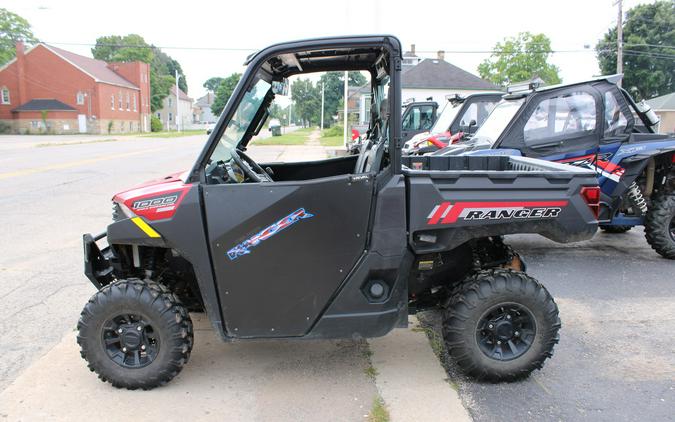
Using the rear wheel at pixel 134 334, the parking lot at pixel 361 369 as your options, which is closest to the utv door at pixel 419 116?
the parking lot at pixel 361 369

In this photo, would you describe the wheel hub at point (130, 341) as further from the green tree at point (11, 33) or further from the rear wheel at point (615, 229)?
the green tree at point (11, 33)

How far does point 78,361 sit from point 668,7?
Answer: 184 feet

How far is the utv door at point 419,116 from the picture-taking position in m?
14.9

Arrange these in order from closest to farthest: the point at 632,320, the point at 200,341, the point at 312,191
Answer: the point at 312,191 → the point at 200,341 → the point at 632,320

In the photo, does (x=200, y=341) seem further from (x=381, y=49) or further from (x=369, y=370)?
(x=381, y=49)

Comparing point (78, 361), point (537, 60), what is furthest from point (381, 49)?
point (537, 60)

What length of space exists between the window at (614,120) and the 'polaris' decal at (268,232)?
5.04m

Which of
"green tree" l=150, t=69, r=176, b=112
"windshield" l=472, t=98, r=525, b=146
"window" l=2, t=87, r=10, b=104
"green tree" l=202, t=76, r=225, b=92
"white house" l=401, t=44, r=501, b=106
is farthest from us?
"green tree" l=202, t=76, r=225, b=92

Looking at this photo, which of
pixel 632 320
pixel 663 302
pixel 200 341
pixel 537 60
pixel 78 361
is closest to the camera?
pixel 78 361

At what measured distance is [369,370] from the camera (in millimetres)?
3717

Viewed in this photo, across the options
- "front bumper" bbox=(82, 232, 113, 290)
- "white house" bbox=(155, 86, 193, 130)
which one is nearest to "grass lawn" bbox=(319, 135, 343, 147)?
"front bumper" bbox=(82, 232, 113, 290)

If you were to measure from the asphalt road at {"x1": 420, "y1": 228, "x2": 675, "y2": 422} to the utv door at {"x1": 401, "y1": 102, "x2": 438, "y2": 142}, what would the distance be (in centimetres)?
884

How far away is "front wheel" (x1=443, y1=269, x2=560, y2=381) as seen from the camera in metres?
3.39

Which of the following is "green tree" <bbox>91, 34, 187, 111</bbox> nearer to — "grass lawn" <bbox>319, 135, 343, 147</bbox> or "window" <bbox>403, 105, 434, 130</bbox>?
"grass lawn" <bbox>319, 135, 343, 147</bbox>
